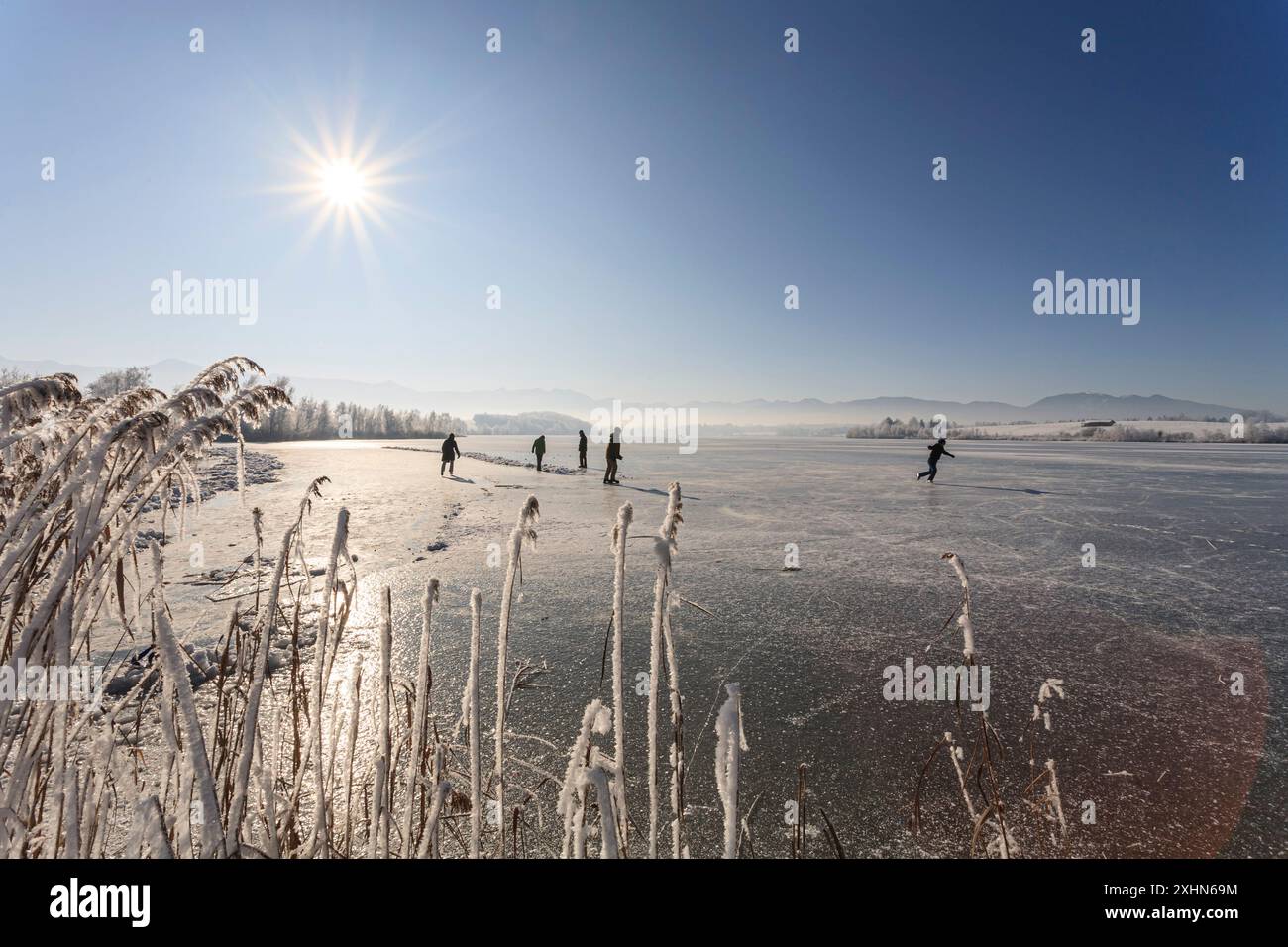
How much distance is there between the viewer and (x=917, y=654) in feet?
13.1

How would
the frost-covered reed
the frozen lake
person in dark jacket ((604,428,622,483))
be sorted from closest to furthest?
the frost-covered reed < the frozen lake < person in dark jacket ((604,428,622,483))

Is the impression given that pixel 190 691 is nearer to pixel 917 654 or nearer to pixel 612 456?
pixel 917 654

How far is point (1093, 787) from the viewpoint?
2.48 meters

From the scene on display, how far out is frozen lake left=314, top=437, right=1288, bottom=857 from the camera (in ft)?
7.77

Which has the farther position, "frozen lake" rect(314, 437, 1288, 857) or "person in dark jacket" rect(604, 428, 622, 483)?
"person in dark jacket" rect(604, 428, 622, 483)

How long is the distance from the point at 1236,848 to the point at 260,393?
447cm

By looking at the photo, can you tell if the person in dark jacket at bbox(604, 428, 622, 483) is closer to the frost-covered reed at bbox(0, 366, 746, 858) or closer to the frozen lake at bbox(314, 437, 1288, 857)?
the frozen lake at bbox(314, 437, 1288, 857)

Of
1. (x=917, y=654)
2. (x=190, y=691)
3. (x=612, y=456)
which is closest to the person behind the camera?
(x=190, y=691)

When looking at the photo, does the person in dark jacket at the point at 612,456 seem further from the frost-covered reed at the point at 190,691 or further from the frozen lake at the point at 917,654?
the frost-covered reed at the point at 190,691

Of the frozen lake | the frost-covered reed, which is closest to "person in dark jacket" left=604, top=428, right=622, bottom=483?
the frozen lake

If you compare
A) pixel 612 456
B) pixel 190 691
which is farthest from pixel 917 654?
pixel 612 456

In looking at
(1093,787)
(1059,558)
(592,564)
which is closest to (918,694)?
(1093,787)

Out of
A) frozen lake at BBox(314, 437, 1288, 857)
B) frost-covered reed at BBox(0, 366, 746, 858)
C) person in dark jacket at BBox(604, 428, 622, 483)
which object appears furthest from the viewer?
person in dark jacket at BBox(604, 428, 622, 483)
